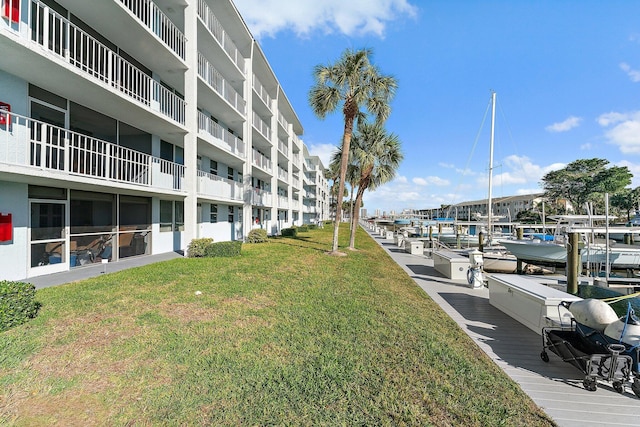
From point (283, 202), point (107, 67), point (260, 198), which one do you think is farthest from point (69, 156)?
point (283, 202)

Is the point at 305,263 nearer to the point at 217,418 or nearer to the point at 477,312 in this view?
the point at 477,312

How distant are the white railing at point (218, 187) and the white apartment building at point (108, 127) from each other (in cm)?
8

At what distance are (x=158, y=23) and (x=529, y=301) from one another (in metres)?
15.9

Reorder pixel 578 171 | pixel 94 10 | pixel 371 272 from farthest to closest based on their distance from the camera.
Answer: pixel 578 171 → pixel 371 272 → pixel 94 10

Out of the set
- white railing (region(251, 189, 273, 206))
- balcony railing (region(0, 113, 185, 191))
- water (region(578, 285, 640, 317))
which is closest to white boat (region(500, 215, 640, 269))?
water (region(578, 285, 640, 317))

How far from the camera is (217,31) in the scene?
16125mm

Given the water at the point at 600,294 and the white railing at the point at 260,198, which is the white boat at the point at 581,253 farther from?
the white railing at the point at 260,198

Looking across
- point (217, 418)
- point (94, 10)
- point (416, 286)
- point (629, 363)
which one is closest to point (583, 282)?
point (416, 286)

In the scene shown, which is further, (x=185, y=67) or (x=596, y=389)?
(x=185, y=67)

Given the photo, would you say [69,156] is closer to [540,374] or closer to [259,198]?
[540,374]

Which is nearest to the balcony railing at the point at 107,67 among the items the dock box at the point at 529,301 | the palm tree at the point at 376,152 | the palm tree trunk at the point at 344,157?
the palm tree trunk at the point at 344,157

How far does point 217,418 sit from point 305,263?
9.26 m

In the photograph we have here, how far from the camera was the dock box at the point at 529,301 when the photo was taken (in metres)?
4.68

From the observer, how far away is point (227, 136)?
18141 mm
